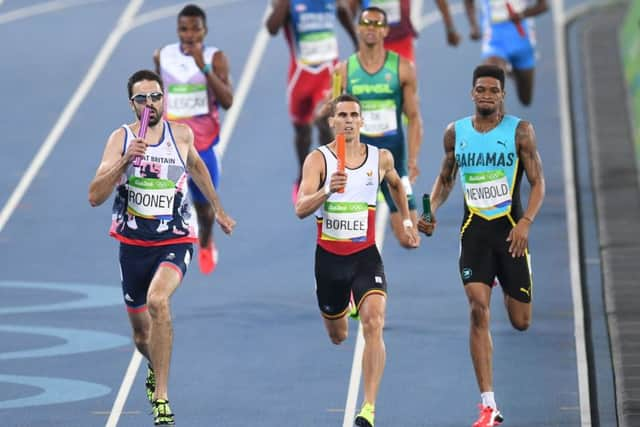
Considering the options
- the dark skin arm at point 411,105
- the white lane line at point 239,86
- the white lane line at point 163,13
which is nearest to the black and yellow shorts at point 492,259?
the dark skin arm at point 411,105

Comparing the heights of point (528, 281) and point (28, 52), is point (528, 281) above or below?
below

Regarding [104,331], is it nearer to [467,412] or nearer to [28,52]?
[467,412]

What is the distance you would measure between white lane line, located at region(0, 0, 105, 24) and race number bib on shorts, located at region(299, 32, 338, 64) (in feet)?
27.0

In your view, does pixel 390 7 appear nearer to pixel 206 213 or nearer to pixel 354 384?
pixel 206 213

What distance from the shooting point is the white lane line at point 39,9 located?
2377 cm

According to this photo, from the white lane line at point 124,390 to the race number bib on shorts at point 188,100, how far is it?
6.84 ft

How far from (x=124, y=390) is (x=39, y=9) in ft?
42.6

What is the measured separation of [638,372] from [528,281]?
1635 mm

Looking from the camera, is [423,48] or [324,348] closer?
[324,348]

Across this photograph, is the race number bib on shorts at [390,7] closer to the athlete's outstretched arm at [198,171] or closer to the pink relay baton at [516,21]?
the pink relay baton at [516,21]

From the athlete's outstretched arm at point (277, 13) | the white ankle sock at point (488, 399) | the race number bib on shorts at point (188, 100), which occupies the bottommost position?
the white ankle sock at point (488, 399)

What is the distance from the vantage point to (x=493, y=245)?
1112cm

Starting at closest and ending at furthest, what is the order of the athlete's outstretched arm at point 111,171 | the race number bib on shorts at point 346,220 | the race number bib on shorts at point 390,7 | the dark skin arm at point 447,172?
the athlete's outstretched arm at point 111,171
the race number bib on shorts at point 346,220
the dark skin arm at point 447,172
the race number bib on shorts at point 390,7

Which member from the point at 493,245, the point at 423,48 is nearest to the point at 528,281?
the point at 493,245
